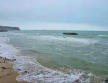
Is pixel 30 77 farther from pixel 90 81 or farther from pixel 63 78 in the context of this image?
pixel 90 81

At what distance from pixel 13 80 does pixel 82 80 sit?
277 cm

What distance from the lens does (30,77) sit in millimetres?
4965

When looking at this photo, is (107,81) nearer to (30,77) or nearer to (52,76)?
(52,76)

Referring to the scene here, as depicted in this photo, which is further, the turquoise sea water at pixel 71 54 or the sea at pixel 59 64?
the turquoise sea water at pixel 71 54

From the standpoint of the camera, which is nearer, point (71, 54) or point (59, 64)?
point (59, 64)

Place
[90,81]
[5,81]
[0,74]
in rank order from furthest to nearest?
1. [0,74]
2. [90,81]
3. [5,81]

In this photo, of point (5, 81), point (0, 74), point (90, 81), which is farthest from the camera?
point (0, 74)

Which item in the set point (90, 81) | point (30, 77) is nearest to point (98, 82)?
point (90, 81)

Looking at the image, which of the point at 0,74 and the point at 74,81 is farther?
the point at 0,74

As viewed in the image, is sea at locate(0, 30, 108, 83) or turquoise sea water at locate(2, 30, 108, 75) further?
turquoise sea water at locate(2, 30, 108, 75)

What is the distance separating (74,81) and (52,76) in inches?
39.3

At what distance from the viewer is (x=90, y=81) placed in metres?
4.82

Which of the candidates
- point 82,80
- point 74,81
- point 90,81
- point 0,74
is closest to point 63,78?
point 74,81

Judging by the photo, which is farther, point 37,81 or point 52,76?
point 52,76
